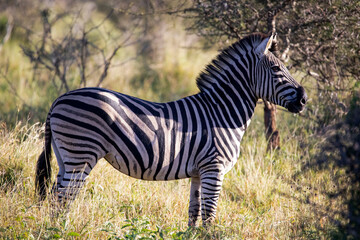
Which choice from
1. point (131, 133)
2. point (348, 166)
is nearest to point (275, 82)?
point (348, 166)

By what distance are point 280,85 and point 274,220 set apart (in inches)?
63.9

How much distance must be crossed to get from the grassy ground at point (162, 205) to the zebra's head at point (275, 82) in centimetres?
87

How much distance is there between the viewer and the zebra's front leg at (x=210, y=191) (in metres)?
4.38

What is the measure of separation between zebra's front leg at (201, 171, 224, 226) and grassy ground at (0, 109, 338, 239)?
7.7 inches

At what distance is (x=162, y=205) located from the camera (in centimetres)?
512

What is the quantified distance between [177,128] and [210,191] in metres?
0.78

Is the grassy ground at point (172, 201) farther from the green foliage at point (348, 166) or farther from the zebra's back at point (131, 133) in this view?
the zebra's back at point (131, 133)

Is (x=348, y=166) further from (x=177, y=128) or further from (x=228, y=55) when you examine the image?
(x=228, y=55)

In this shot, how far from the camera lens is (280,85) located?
15.2 ft

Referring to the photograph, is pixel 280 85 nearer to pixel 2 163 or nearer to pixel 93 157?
pixel 93 157

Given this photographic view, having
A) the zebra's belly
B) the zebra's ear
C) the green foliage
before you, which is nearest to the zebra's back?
the zebra's belly

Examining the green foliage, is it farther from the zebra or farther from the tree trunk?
the tree trunk

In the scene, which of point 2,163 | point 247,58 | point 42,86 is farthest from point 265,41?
point 42,86

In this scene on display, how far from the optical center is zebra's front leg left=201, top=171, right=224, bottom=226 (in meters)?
4.38
